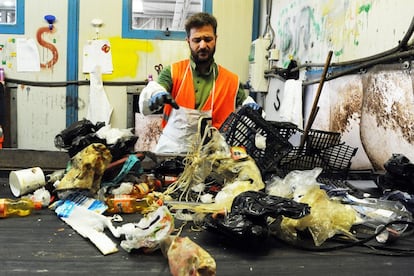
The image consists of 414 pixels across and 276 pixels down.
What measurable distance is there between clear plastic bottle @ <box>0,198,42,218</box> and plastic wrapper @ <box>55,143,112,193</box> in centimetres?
10

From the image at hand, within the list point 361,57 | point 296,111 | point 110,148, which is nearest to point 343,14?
point 361,57

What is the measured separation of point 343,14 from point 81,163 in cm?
175

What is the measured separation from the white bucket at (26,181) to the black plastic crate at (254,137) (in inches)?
26.9

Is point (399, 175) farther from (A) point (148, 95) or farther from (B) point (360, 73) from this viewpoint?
(A) point (148, 95)

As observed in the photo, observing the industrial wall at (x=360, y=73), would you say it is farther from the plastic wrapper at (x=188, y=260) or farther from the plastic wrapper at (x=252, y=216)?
the plastic wrapper at (x=188, y=260)

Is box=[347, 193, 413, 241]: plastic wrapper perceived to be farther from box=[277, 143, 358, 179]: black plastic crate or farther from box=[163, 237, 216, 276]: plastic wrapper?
box=[163, 237, 216, 276]: plastic wrapper

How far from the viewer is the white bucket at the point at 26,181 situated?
1.23 metres

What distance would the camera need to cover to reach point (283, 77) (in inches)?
119

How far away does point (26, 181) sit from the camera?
124 centimetres

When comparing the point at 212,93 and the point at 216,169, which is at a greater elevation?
the point at 212,93

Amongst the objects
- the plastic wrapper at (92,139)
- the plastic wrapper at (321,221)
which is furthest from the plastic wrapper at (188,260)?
the plastic wrapper at (92,139)

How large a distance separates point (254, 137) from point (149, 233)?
727mm

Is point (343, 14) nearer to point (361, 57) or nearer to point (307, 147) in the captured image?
point (361, 57)

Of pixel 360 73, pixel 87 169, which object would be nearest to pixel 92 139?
pixel 87 169
